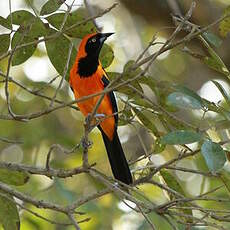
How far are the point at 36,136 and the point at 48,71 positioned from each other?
853mm

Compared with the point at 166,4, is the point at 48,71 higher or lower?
higher

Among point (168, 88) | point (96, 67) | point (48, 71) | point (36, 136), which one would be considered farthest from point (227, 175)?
point (48, 71)

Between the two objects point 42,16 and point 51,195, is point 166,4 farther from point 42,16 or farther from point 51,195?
point 42,16

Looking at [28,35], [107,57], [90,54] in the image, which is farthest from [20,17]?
[90,54]

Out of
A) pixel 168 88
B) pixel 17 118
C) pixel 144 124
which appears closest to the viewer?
pixel 17 118

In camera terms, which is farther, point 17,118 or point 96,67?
point 96,67

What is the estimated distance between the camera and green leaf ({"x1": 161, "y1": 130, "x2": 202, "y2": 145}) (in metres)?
2.21

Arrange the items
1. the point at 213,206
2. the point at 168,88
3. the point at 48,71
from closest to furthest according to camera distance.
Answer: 1. the point at 168,88
2. the point at 213,206
3. the point at 48,71

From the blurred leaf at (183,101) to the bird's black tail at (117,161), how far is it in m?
1.14

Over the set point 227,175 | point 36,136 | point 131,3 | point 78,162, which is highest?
point 131,3

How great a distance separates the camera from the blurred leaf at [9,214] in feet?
10.4

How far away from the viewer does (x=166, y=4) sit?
18.3 ft

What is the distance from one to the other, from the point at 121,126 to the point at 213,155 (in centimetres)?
312

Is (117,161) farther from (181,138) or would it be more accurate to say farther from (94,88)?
(181,138)
